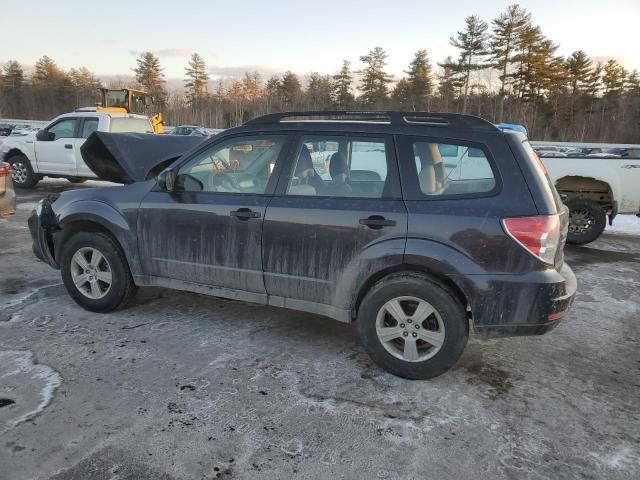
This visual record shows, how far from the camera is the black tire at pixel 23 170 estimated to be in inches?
497

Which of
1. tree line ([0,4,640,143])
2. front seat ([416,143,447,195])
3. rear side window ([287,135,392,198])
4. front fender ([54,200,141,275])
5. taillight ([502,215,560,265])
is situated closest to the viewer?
taillight ([502,215,560,265])

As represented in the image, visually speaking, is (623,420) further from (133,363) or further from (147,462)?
(133,363)

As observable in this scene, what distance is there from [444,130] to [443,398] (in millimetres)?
1814

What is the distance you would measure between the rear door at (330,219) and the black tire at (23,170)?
11.5m

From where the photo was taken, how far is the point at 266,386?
3307mm

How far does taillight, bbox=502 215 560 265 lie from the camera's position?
3.08 meters

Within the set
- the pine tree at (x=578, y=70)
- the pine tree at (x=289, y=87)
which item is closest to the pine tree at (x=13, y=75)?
the pine tree at (x=289, y=87)

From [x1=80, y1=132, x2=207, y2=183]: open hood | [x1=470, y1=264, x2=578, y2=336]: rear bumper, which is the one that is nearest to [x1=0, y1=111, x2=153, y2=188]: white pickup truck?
[x1=80, y1=132, x2=207, y2=183]: open hood

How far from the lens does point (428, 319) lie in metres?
3.41

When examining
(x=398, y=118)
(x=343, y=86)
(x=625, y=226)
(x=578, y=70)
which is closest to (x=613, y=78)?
(x=578, y=70)

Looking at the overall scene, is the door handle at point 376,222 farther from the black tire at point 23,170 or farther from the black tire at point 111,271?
the black tire at point 23,170

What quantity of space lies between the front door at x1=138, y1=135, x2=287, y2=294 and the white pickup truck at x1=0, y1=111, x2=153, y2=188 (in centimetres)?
851

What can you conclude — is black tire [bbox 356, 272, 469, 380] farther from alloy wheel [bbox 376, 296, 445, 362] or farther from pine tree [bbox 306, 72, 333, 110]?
pine tree [bbox 306, 72, 333, 110]

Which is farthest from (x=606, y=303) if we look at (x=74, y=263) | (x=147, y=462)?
(x=74, y=263)
